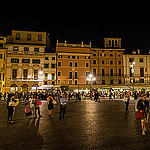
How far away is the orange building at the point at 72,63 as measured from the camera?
42656 mm

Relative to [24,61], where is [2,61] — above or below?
below

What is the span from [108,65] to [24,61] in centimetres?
2315

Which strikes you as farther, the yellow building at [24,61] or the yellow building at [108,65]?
the yellow building at [108,65]

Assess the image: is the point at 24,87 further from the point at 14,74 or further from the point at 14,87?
the point at 14,74

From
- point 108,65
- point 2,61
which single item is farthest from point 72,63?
point 2,61

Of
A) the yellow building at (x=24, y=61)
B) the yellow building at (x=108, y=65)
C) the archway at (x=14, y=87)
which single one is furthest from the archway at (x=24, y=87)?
the yellow building at (x=108, y=65)

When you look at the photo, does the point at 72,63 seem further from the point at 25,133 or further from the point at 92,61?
the point at 25,133

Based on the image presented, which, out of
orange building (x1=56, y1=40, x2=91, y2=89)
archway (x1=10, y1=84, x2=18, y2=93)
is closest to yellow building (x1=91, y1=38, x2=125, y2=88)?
orange building (x1=56, y1=40, x2=91, y2=89)

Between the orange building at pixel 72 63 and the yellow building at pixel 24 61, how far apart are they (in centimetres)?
469

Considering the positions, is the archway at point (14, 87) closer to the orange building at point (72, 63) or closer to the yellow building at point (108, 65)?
the orange building at point (72, 63)

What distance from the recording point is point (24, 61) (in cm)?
4069

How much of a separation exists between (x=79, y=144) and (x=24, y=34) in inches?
1623

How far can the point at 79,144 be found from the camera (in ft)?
17.1

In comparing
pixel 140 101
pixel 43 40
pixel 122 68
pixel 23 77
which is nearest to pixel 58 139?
pixel 140 101
